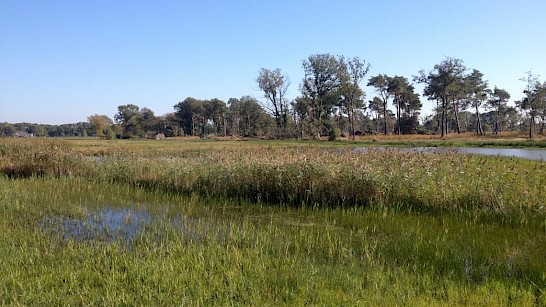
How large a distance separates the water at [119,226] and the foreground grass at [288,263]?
0.47 ft

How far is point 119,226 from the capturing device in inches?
342

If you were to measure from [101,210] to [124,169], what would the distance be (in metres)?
7.03

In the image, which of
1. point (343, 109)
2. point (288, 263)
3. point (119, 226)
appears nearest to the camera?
point (288, 263)

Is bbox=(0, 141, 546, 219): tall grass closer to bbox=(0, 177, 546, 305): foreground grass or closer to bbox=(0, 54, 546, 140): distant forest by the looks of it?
bbox=(0, 177, 546, 305): foreground grass

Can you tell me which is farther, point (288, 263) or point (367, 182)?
point (367, 182)

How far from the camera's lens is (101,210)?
10.6 metres

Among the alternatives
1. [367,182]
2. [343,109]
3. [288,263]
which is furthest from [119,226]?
[343,109]

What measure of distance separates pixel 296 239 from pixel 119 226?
178 inches

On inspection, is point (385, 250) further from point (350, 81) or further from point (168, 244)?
point (350, 81)

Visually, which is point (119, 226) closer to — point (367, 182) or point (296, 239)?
point (296, 239)

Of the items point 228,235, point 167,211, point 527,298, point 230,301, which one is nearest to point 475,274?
point 527,298

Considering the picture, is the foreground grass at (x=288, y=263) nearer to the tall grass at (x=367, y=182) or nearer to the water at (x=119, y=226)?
the water at (x=119, y=226)

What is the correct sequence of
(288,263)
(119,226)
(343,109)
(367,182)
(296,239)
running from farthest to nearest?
1. (343,109)
2. (367,182)
3. (119,226)
4. (296,239)
5. (288,263)

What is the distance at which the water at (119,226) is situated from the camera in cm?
770
